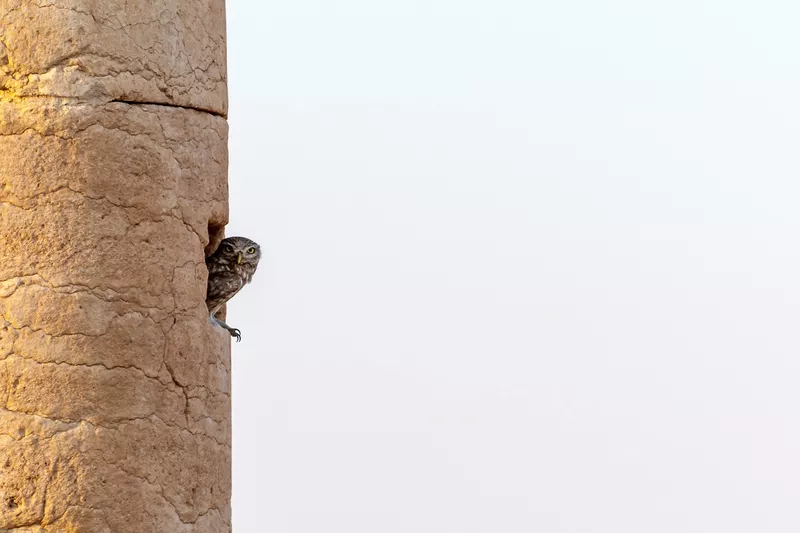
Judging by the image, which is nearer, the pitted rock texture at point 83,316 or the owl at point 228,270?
the pitted rock texture at point 83,316

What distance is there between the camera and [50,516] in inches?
185

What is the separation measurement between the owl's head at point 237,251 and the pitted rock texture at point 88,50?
0.85 meters

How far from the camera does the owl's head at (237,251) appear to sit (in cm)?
559

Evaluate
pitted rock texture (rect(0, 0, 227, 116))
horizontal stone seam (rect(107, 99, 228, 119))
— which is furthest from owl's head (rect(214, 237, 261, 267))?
pitted rock texture (rect(0, 0, 227, 116))

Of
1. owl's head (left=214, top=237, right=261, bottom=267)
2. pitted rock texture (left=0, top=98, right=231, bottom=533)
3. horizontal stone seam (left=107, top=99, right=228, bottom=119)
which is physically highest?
horizontal stone seam (left=107, top=99, right=228, bottom=119)

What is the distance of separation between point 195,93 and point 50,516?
6.07ft

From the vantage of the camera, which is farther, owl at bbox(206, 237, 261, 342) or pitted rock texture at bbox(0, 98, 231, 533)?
owl at bbox(206, 237, 261, 342)

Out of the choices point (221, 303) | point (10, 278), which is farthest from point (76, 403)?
point (221, 303)

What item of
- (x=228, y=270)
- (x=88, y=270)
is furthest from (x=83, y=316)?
(x=228, y=270)

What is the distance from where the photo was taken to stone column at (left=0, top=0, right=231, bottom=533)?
4734mm

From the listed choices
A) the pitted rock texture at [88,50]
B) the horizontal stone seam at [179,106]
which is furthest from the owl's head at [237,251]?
the pitted rock texture at [88,50]

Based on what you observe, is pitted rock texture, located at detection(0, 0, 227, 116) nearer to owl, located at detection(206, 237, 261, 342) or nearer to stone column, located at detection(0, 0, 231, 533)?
stone column, located at detection(0, 0, 231, 533)

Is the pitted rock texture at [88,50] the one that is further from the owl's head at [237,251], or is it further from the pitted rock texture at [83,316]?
the owl's head at [237,251]

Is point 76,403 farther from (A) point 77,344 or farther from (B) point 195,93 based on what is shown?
(B) point 195,93
